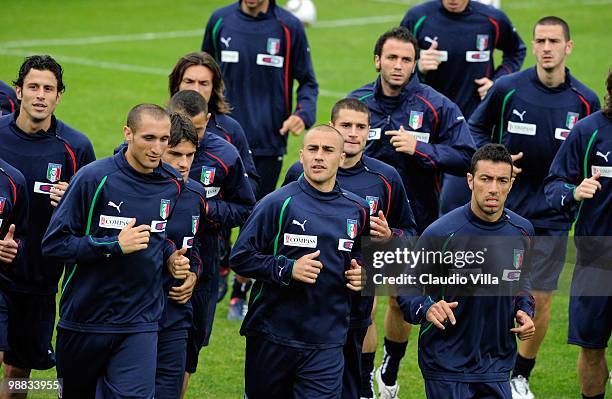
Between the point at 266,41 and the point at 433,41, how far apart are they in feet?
5.24

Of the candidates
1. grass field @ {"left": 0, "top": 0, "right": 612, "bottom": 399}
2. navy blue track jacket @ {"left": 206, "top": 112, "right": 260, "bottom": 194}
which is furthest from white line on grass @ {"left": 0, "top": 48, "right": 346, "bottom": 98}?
navy blue track jacket @ {"left": 206, "top": 112, "right": 260, "bottom": 194}

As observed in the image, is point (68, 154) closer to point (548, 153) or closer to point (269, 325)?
point (269, 325)

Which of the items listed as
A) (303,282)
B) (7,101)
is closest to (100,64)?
(7,101)

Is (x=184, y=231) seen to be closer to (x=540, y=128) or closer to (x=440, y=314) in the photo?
(x=440, y=314)

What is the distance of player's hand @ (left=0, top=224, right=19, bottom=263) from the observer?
858 cm

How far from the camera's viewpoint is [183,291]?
864 centimetres

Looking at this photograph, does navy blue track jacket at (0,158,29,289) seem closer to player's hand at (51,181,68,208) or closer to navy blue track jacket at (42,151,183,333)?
player's hand at (51,181,68,208)

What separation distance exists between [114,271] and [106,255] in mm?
162

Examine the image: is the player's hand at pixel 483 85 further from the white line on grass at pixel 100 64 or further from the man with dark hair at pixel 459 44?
the white line on grass at pixel 100 64

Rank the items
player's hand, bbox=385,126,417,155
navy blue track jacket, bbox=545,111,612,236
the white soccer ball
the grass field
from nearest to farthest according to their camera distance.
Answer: navy blue track jacket, bbox=545,111,612,236 → player's hand, bbox=385,126,417,155 → the grass field → the white soccer ball

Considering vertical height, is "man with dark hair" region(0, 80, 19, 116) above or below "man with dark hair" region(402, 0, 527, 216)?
below

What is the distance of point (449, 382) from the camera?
8375 mm

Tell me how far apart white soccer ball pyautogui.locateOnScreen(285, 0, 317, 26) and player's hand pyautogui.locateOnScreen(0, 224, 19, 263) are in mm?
19483

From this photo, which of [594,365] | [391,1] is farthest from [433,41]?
[391,1]
